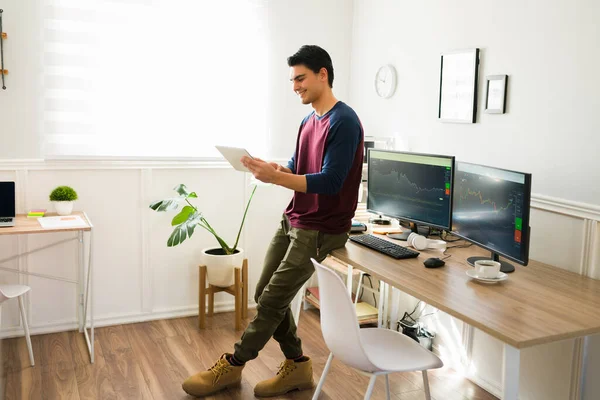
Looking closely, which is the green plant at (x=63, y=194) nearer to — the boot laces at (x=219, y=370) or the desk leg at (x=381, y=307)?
the boot laces at (x=219, y=370)

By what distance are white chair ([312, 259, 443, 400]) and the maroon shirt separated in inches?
19.0

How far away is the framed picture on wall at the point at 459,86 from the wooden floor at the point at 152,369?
4.52 ft

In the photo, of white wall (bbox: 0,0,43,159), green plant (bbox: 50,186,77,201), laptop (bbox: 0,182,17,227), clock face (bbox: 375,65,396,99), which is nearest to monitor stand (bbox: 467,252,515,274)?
clock face (bbox: 375,65,396,99)

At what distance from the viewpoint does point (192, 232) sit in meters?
3.70

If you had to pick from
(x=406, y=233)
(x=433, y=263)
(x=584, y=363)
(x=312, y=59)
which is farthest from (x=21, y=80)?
(x=584, y=363)

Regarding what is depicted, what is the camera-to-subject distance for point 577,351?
8.37ft

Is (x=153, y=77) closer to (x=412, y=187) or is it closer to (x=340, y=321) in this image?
(x=412, y=187)

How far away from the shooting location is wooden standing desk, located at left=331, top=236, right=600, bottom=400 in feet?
5.91

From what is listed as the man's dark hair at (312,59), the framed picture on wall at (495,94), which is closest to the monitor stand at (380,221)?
the framed picture on wall at (495,94)

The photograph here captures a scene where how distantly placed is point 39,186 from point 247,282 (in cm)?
142

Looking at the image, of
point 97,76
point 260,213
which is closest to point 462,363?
point 260,213

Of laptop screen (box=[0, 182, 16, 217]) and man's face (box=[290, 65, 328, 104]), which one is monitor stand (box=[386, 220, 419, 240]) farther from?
laptop screen (box=[0, 182, 16, 217])

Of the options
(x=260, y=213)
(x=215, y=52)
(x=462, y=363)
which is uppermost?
(x=215, y=52)

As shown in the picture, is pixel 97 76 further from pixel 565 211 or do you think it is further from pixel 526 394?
pixel 526 394
